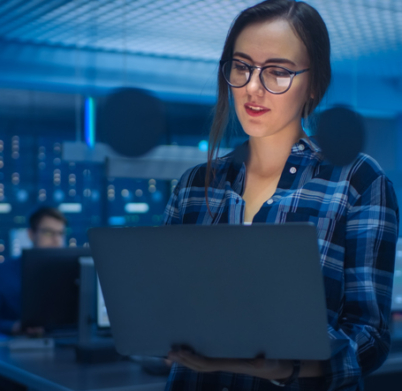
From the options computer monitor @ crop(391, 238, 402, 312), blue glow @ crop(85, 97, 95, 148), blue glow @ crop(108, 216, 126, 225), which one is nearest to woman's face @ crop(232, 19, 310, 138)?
computer monitor @ crop(391, 238, 402, 312)

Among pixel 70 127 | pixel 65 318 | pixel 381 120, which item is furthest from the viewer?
pixel 381 120

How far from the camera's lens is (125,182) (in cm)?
766

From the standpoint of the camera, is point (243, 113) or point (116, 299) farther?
point (243, 113)

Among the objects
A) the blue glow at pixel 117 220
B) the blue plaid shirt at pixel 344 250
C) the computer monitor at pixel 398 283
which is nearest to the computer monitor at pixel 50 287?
the computer monitor at pixel 398 283

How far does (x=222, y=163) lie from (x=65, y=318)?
197cm

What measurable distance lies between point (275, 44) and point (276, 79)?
7 cm

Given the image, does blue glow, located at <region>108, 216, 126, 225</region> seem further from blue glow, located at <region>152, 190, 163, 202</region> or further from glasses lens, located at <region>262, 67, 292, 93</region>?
glasses lens, located at <region>262, 67, 292, 93</region>

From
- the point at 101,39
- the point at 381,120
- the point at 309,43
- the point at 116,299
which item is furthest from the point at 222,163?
the point at 381,120

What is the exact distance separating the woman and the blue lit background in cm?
363

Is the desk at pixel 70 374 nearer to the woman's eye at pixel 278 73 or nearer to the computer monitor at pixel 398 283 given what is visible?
the woman's eye at pixel 278 73

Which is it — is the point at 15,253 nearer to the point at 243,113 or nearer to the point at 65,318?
the point at 65,318

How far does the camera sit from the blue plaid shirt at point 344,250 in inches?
38.8

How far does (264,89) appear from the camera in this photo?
109cm

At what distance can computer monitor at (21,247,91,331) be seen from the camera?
2869 mm
